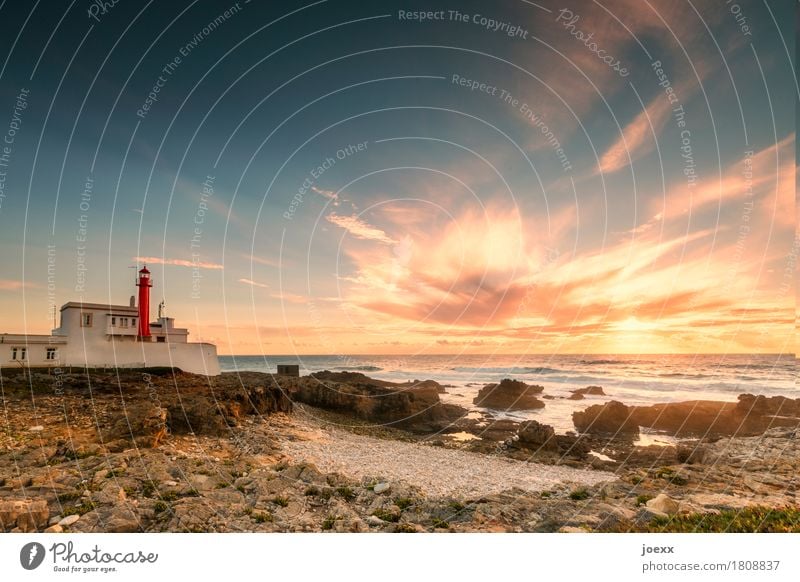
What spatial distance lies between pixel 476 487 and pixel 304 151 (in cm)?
1559

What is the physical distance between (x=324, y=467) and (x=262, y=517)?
6909 millimetres

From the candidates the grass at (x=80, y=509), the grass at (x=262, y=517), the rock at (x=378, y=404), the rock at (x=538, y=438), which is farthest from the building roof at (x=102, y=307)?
the rock at (x=538, y=438)

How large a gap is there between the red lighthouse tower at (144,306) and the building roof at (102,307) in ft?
2.17

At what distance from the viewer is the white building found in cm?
2784

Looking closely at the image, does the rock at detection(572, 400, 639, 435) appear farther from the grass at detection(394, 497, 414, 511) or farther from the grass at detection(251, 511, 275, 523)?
the grass at detection(251, 511, 275, 523)

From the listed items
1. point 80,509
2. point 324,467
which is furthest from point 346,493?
point 80,509

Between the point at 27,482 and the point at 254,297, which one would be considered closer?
the point at 27,482

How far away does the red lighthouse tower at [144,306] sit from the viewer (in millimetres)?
33344

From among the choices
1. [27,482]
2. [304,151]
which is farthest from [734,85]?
[27,482]

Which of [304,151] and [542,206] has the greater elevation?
[304,151]

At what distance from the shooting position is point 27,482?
38.1 feet

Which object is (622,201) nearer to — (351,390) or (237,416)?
(237,416)

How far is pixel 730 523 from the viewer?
919 cm

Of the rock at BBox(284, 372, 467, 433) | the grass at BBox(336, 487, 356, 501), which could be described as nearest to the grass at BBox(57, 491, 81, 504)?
the grass at BBox(336, 487, 356, 501)
